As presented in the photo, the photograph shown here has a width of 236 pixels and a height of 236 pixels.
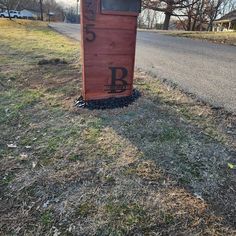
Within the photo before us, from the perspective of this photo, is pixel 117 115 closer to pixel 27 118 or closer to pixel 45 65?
pixel 27 118

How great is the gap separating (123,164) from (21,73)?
12.4ft

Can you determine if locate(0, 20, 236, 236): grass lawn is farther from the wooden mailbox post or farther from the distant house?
the distant house

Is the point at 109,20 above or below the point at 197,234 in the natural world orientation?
above

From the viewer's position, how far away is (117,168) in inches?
90.4

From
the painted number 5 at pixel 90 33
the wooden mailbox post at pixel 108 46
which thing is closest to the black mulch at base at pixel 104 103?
the wooden mailbox post at pixel 108 46

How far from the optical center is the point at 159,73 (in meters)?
5.26

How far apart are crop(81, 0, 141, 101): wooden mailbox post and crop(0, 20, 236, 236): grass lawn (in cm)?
34

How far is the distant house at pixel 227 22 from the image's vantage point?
3597cm

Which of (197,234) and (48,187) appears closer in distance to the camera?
(197,234)

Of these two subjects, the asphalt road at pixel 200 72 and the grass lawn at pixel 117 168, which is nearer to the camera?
the grass lawn at pixel 117 168

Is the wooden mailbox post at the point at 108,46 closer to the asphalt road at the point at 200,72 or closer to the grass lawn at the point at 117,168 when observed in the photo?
the grass lawn at the point at 117,168

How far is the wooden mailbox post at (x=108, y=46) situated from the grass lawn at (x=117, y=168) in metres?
0.34

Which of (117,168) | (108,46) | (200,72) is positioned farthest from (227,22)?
(117,168)

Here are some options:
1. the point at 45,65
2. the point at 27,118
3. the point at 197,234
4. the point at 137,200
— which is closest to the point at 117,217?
the point at 137,200
